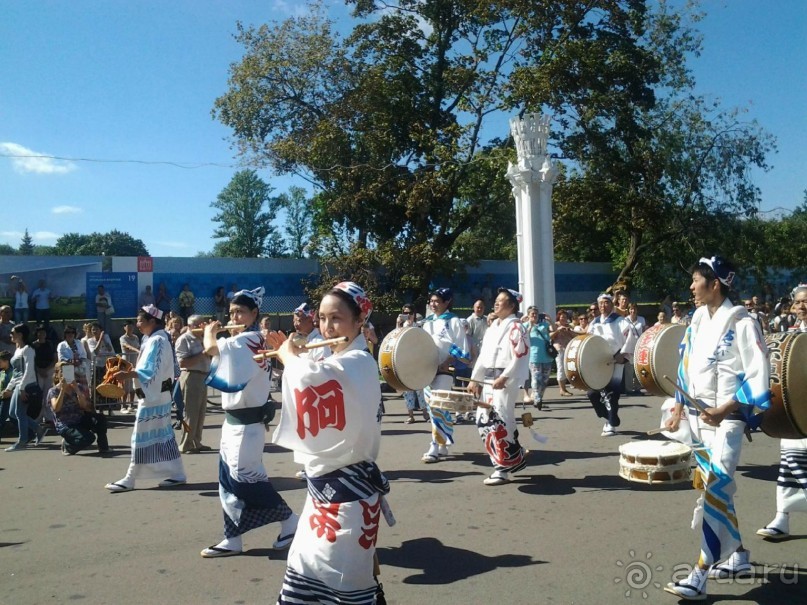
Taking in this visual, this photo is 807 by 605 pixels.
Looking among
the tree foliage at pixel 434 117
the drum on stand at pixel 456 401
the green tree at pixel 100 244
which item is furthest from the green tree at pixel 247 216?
the drum on stand at pixel 456 401

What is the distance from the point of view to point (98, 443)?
9.72 meters

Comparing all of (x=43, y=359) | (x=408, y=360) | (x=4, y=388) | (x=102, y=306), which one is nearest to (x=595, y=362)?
(x=408, y=360)

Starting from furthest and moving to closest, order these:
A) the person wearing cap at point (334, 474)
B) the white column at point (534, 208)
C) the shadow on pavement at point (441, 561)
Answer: the white column at point (534, 208), the shadow on pavement at point (441, 561), the person wearing cap at point (334, 474)

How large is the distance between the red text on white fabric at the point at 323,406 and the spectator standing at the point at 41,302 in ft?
54.9

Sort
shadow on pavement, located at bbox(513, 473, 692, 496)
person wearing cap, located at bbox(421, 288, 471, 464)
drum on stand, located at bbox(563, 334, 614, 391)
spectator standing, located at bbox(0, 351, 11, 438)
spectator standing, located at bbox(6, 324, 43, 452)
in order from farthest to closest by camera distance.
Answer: spectator standing, located at bbox(0, 351, 11, 438), spectator standing, located at bbox(6, 324, 43, 452), drum on stand, located at bbox(563, 334, 614, 391), person wearing cap, located at bbox(421, 288, 471, 464), shadow on pavement, located at bbox(513, 473, 692, 496)

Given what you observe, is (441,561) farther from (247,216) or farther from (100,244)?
(100,244)

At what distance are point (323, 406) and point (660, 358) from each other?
4.92 m

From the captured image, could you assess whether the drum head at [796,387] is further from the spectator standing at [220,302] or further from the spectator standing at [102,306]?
the spectator standing at [220,302]

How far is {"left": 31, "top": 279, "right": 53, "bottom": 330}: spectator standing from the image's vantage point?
1789cm

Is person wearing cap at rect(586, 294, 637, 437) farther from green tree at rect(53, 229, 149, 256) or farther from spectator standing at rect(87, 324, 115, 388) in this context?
green tree at rect(53, 229, 149, 256)

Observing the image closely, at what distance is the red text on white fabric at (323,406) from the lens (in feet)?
10.5

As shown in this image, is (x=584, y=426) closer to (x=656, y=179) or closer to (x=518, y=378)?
(x=518, y=378)

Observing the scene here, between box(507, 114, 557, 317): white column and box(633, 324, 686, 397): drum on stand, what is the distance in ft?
35.1

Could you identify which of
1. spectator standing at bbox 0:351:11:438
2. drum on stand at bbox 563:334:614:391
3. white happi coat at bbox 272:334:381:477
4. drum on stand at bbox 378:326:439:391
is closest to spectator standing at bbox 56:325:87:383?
spectator standing at bbox 0:351:11:438
